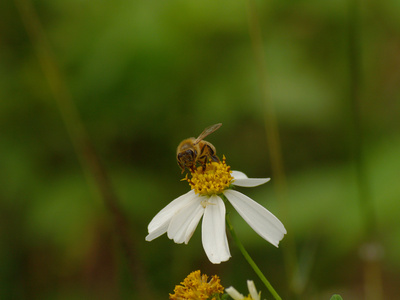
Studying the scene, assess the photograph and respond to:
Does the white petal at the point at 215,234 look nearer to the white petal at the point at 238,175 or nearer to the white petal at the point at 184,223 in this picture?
the white petal at the point at 184,223

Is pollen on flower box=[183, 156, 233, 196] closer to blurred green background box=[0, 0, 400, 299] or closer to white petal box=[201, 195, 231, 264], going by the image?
white petal box=[201, 195, 231, 264]

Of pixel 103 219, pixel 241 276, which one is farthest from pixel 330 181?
pixel 103 219

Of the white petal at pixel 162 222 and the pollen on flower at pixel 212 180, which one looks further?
the pollen on flower at pixel 212 180

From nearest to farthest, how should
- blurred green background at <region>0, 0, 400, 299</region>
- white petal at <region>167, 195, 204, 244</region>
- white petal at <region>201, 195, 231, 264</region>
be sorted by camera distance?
white petal at <region>201, 195, 231, 264</region> → white petal at <region>167, 195, 204, 244</region> → blurred green background at <region>0, 0, 400, 299</region>

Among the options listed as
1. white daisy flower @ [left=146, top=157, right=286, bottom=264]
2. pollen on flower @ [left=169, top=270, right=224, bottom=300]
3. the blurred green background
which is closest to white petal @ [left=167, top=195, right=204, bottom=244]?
white daisy flower @ [left=146, top=157, right=286, bottom=264]

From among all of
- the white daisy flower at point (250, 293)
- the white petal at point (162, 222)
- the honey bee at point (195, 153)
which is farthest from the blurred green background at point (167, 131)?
the white daisy flower at point (250, 293)
